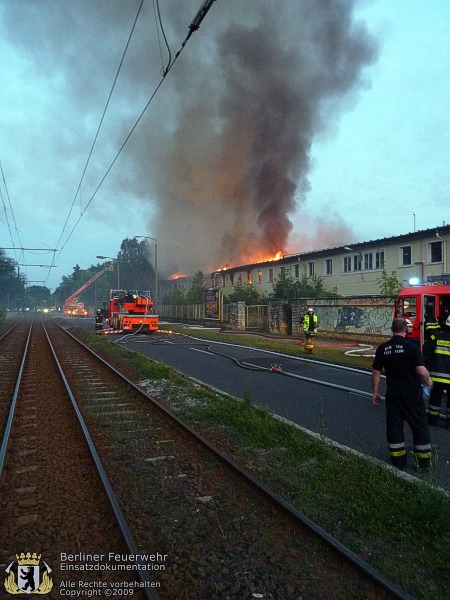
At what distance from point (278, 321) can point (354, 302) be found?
241 inches

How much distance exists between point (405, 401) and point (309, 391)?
465 cm

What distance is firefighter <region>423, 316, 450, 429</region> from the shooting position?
21.9 feet

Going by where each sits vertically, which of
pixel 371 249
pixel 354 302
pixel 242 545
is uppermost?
pixel 371 249

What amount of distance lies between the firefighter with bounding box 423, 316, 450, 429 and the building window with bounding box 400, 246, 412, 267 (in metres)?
19.2

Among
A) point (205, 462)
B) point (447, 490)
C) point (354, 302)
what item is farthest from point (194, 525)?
point (354, 302)

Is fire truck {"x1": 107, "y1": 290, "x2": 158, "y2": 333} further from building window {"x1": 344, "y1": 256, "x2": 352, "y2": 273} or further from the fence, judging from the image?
building window {"x1": 344, "y1": 256, "x2": 352, "y2": 273}

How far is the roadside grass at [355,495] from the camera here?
329 centimetres

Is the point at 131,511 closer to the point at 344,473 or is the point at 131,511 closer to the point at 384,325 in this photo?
the point at 344,473

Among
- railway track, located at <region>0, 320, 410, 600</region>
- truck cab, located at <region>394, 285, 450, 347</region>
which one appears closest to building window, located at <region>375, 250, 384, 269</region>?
truck cab, located at <region>394, 285, 450, 347</region>

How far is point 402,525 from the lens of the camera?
12.3ft

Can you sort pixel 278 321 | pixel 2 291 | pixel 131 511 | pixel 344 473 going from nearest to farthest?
pixel 131 511
pixel 344 473
pixel 278 321
pixel 2 291

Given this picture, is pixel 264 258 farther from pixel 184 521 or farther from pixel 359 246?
pixel 184 521

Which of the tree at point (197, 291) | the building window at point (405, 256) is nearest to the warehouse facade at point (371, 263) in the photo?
the building window at point (405, 256)

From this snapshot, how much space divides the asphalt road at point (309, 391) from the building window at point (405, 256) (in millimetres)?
11839
